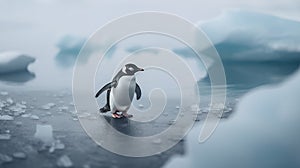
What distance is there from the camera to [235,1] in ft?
4.77

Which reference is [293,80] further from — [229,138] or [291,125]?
[229,138]

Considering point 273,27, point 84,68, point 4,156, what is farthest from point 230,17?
point 4,156

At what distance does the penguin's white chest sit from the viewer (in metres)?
1.40

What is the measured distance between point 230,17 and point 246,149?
21.8 inches

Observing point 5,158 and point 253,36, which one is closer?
point 5,158

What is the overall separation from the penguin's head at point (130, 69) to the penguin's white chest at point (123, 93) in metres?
0.02

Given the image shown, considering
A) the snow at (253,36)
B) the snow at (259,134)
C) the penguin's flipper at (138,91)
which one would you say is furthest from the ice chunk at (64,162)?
the snow at (253,36)

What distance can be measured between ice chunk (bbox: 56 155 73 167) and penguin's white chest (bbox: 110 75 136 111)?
27 cm

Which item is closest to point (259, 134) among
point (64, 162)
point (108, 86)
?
point (108, 86)

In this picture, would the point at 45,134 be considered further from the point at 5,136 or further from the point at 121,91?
the point at 121,91

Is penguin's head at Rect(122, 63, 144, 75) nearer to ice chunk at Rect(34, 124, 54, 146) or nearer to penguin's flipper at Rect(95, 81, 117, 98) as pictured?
penguin's flipper at Rect(95, 81, 117, 98)

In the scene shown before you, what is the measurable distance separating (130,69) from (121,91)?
10cm

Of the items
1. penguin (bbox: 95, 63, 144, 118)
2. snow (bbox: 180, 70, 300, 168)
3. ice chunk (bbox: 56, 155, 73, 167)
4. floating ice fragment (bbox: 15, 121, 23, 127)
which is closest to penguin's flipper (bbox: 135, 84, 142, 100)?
penguin (bbox: 95, 63, 144, 118)

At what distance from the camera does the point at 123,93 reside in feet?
4.59
